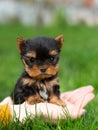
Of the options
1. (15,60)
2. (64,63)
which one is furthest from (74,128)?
(15,60)

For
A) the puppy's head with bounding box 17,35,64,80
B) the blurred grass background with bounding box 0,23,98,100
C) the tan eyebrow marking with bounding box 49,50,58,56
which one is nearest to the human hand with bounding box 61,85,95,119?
the puppy's head with bounding box 17,35,64,80

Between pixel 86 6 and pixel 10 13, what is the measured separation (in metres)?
6.02

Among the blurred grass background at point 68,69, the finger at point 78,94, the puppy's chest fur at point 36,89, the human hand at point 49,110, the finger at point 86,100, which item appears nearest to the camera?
the human hand at point 49,110

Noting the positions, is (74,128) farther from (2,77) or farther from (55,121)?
(2,77)

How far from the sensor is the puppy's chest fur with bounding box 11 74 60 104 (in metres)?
5.59

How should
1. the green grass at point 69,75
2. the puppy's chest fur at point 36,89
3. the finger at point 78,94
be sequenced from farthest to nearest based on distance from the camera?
the finger at point 78,94 → the puppy's chest fur at point 36,89 → the green grass at point 69,75

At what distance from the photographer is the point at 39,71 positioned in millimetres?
5387

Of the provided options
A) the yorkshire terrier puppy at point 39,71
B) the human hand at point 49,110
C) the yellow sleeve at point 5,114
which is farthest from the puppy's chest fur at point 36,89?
the yellow sleeve at point 5,114

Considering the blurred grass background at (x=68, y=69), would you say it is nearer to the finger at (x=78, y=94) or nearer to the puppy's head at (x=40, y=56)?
the finger at (x=78, y=94)

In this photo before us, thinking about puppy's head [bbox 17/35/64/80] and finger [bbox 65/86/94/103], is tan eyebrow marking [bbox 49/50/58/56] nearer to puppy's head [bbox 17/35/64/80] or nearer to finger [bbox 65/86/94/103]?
puppy's head [bbox 17/35/64/80]

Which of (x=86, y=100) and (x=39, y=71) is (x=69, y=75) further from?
(x=39, y=71)

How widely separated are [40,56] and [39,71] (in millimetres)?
136

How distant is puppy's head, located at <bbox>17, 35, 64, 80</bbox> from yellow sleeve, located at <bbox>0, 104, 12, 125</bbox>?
0.38 meters

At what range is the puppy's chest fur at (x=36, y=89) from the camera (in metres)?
5.59
